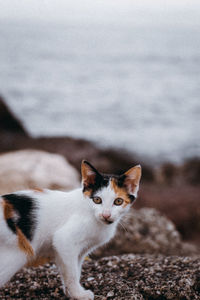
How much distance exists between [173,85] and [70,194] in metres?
19.1

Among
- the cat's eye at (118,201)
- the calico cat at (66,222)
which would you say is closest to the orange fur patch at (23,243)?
the calico cat at (66,222)

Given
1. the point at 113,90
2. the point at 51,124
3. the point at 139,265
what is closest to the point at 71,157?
the point at 51,124

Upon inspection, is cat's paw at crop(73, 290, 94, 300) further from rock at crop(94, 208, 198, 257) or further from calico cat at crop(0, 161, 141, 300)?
rock at crop(94, 208, 198, 257)

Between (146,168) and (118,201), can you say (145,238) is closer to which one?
(118,201)

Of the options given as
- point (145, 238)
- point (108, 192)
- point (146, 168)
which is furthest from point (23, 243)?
point (146, 168)

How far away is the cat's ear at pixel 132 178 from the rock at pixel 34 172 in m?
3.41

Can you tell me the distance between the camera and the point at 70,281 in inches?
121

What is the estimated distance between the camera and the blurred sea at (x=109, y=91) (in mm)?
14023

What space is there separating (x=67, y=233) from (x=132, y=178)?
659 millimetres

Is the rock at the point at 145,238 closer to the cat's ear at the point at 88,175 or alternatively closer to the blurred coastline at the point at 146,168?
the blurred coastline at the point at 146,168

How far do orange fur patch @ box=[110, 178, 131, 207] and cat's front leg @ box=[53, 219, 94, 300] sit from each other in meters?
0.41

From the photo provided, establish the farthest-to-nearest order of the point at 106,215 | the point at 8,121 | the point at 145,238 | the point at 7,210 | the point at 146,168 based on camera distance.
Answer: the point at 8,121 → the point at 146,168 → the point at 145,238 → the point at 7,210 → the point at 106,215

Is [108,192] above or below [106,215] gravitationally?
above

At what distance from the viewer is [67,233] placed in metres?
2.96
